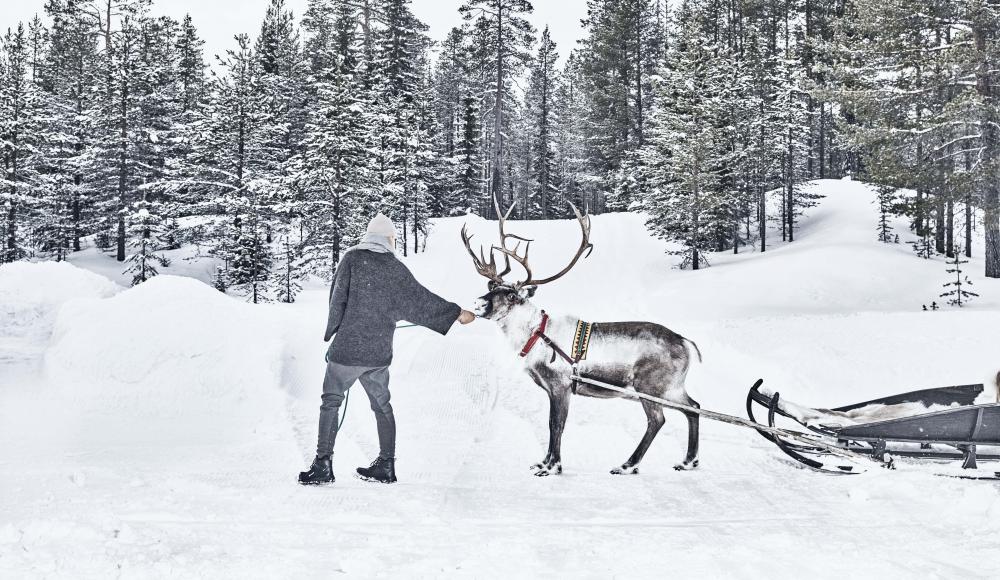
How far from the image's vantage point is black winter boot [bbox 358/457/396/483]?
15.5 ft

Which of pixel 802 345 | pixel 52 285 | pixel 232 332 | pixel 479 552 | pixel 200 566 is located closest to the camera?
pixel 200 566

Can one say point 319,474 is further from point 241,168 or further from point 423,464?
point 241,168

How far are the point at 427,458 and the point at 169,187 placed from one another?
27849mm

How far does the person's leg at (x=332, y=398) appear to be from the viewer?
4680 millimetres

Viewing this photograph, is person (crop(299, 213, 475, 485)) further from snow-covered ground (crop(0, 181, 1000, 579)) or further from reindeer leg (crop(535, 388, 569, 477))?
reindeer leg (crop(535, 388, 569, 477))

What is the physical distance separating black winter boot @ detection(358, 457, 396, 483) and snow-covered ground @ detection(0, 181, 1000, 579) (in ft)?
0.45

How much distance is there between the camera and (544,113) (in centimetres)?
4931

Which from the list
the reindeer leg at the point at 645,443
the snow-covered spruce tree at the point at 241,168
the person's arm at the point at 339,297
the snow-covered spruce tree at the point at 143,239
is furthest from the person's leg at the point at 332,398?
the snow-covered spruce tree at the point at 143,239

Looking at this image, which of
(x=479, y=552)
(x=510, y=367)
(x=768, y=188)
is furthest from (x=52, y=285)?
(x=768, y=188)

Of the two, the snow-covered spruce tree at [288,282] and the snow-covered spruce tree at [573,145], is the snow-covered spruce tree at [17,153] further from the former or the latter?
the snow-covered spruce tree at [573,145]

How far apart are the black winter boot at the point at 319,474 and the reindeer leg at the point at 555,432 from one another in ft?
5.47

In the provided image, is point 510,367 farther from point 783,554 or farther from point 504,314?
point 783,554

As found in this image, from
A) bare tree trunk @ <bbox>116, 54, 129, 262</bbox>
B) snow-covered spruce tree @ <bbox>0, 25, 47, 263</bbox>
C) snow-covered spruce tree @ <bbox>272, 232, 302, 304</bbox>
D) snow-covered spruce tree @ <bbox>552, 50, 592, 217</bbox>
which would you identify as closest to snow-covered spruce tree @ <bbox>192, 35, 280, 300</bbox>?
snow-covered spruce tree @ <bbox>272, 232, 302, 304</bbox>

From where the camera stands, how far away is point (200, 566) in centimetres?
309
